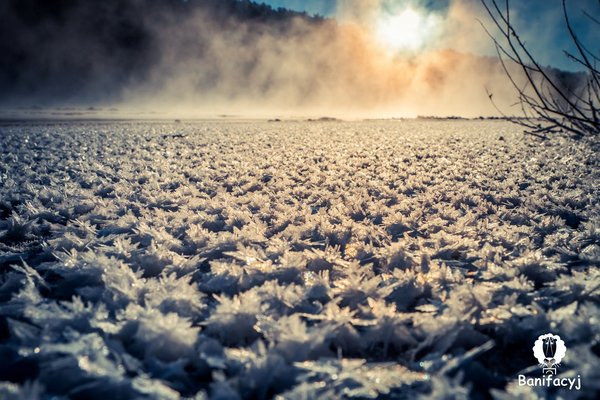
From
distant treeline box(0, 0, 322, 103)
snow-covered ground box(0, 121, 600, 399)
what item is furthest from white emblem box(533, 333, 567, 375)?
distant treeline box(0, 0, 322, 103)

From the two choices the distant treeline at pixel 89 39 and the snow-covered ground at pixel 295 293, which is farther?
the distant treeline at pixel 89 39

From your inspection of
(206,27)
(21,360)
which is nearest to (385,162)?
(21,360)

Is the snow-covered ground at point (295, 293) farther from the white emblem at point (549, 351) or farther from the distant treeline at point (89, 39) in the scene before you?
the distant treeline at point (89, 39)

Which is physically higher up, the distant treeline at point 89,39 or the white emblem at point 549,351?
the distant treeline at point 89,39

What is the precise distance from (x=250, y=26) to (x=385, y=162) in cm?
7616

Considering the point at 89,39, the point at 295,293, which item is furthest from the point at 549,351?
the point at 89,39

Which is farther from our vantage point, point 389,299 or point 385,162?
point 385,162

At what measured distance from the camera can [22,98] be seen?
188ft

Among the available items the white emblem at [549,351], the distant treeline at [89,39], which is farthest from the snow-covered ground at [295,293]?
the distant treeline at [89,39]

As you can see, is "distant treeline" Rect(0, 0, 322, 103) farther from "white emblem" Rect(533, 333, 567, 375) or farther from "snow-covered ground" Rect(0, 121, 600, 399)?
"white emblem" Rect(533, 333, 567, 375)

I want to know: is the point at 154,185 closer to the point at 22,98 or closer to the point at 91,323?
the point at 91,323

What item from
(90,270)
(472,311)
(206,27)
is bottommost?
(90,270)

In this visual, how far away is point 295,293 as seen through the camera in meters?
1.64

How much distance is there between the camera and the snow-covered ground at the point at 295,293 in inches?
44.5
